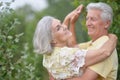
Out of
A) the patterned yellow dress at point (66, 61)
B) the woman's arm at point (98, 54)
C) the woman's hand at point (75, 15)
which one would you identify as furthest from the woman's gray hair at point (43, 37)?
the woman's hand at point (75, 15)

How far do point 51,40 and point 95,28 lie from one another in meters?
0.41

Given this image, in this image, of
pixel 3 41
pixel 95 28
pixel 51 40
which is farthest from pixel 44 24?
pixel 3 41

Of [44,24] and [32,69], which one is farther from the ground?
[44,24]

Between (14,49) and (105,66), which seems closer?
(105,66)

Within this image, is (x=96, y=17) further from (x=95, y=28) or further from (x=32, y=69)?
(x=32, y=69)

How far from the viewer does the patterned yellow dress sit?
472 centimetres

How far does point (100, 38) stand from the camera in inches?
189

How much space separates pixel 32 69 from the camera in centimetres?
698

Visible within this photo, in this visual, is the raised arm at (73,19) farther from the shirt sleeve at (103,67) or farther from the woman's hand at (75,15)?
the shirt sleeve at (103,67)

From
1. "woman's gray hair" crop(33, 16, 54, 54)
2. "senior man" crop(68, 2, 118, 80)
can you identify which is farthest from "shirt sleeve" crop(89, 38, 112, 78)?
"woman's gray hair" crop(33, 16, 54, 54)

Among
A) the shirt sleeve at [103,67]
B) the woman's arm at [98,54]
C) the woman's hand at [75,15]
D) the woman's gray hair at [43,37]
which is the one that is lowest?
the shirt sleeve at [103,67]

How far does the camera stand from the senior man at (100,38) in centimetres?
470

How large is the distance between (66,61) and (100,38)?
14.4 inches

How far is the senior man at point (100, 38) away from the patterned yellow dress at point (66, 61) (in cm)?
8
